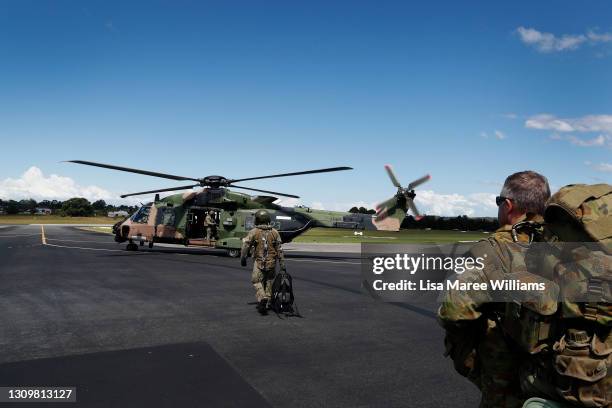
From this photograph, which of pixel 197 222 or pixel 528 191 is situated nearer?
pixel 528 191

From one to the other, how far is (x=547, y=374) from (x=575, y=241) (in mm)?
637

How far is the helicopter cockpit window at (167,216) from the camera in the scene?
793 inches

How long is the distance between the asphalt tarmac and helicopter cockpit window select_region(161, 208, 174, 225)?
28.9 feet

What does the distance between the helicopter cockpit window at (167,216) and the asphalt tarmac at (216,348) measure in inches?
347

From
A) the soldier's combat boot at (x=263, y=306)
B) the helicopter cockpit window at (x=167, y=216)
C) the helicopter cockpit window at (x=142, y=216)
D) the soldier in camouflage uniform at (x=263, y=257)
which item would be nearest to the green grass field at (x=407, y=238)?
the helicopter cockpit window at (x=167, y=216)

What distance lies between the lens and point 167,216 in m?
20.2

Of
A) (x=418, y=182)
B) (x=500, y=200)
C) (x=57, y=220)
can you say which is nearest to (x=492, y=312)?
(x=500, y=200)

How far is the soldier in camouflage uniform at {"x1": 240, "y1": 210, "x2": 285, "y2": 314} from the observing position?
8.43 m

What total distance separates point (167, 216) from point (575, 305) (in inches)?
782

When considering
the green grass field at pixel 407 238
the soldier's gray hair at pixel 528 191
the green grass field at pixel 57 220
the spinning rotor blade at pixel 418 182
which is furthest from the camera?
the green grass field at pixel 57 220

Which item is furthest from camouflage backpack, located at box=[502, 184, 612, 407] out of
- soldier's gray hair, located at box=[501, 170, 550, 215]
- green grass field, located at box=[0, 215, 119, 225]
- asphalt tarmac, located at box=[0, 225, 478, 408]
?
green grass field, located at box=[0, 215, 119, 225]

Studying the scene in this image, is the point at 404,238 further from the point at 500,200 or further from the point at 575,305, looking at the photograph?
the point at 575,305

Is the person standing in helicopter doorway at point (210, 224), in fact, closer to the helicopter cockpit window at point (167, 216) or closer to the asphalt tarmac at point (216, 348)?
the helicopter cockpit window at point (167, 216)

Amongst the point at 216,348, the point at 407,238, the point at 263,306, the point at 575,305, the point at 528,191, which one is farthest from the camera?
the point at 407,238
